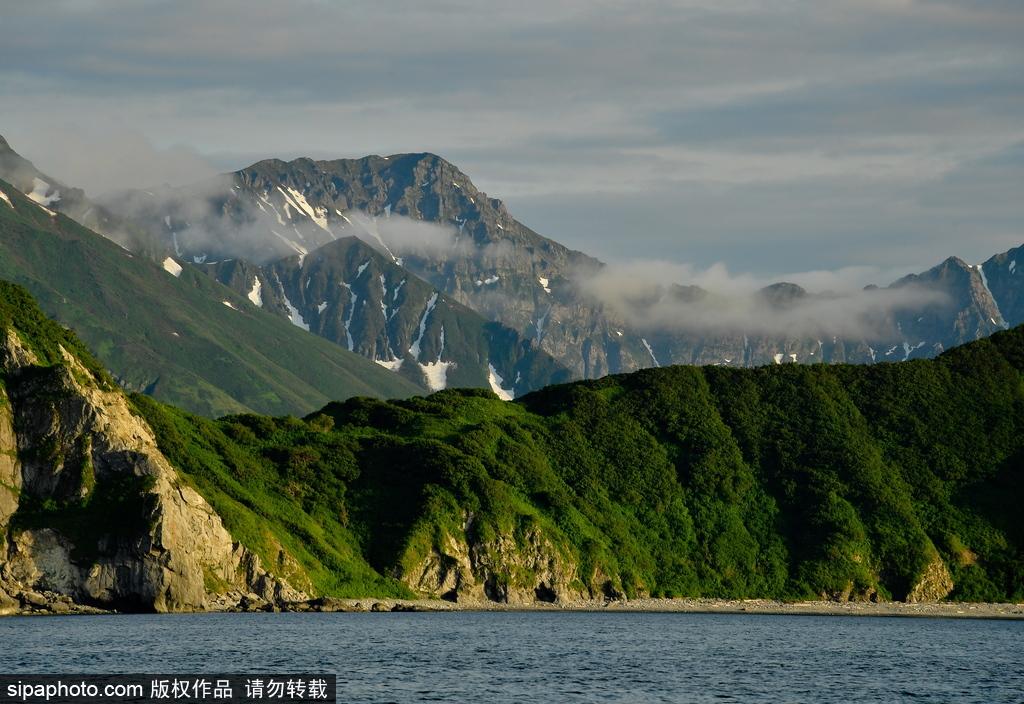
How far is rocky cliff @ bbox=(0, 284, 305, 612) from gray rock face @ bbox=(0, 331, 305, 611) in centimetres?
12

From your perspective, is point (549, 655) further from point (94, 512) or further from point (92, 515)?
point (94, 512)

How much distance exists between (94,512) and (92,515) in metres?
0.58

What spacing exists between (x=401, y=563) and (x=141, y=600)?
1569 inches

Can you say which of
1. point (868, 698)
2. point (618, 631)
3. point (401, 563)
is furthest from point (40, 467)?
point (868, 698)

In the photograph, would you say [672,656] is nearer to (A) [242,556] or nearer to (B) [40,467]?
(A) [242,556]

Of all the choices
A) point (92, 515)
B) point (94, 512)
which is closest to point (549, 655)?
point (92, 515)

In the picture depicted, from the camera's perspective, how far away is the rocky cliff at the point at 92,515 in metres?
166

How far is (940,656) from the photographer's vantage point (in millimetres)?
134000

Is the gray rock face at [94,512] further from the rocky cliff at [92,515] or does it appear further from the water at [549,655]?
the water at [549,655]

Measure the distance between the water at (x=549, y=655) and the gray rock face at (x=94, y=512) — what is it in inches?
355

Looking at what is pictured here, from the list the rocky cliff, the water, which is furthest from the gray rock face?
the water

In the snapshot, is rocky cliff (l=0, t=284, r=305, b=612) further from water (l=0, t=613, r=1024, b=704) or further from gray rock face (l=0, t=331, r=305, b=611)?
water (l=0, t=613, r=1024, b=704)

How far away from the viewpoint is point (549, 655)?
416ft

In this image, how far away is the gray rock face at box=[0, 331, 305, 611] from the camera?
16600cm
